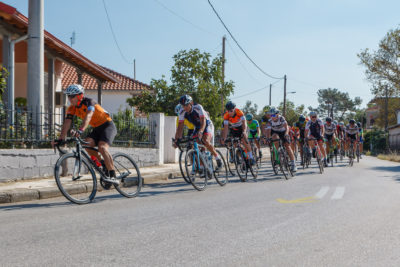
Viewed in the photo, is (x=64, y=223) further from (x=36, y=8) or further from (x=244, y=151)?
(x=36, y=8)

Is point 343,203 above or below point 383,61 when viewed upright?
below

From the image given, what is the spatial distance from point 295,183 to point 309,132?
415cm

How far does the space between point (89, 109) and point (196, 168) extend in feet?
9.11

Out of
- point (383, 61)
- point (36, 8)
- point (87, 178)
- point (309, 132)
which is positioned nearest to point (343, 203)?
point (87, 178)

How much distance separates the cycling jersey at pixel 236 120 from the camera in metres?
10.7

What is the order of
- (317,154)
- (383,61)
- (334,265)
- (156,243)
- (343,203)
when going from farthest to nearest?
(383,61) < (317,154) < (343,203) < (156,243) < (334,265)

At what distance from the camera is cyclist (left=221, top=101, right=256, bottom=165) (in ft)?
34.6

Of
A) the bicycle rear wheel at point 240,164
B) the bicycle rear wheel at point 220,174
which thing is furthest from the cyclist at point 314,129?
the bicycle rear wheel at point 220,174

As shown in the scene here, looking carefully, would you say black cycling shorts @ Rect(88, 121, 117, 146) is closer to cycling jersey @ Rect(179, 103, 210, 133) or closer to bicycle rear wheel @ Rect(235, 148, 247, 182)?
cycling jersey @ Rect(179, 103, 210, 133)

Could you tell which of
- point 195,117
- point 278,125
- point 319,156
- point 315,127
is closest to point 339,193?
point 195,117

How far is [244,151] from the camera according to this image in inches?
413

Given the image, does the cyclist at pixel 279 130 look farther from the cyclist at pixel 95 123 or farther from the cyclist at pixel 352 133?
the cyclist at pixel 352 133

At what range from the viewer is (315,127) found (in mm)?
14117

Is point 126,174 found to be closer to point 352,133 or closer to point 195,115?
point 195,115
